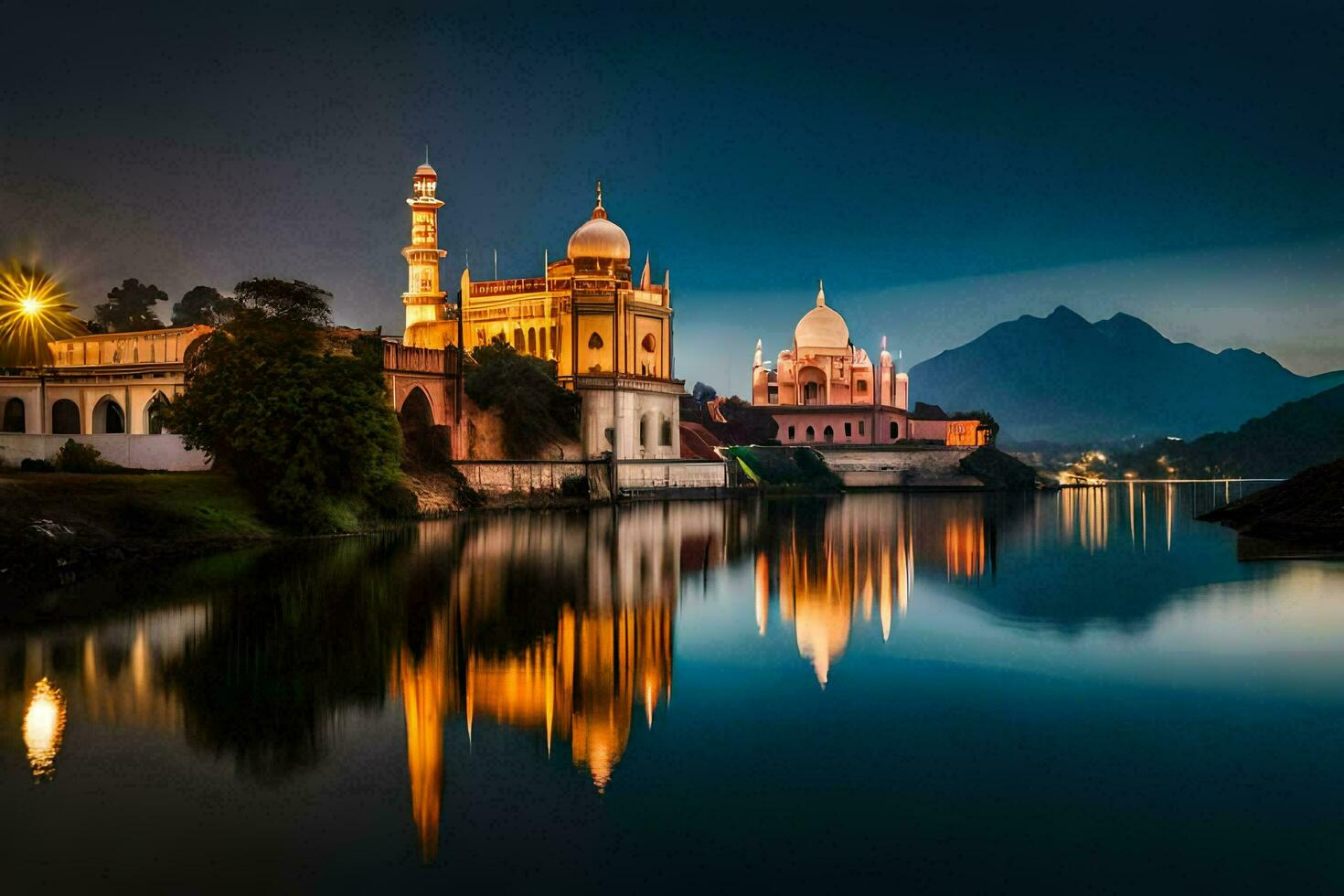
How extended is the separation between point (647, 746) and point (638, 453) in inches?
2087

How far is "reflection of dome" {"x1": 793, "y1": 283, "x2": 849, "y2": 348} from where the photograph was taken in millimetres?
93938

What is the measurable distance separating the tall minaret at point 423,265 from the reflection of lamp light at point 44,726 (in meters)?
59.0

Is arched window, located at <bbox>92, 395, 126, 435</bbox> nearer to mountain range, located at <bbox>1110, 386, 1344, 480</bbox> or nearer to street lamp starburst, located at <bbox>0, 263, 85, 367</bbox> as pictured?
street lamp starburst, located at <bbox>0, 263, 85, 367</bbox>

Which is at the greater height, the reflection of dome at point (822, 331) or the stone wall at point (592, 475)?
the reflection of dome at point (822, 331)

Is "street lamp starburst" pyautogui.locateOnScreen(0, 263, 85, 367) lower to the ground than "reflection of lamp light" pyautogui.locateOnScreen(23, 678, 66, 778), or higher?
higher

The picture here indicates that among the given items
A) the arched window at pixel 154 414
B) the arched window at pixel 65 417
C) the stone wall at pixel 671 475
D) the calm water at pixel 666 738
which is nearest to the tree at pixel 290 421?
the arched window at pixel 154 414

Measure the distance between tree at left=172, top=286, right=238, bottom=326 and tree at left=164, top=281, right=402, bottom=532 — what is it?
35323mm

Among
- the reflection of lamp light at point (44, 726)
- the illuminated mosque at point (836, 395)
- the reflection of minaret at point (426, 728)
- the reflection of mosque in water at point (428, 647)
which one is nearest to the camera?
the reflection of minaret at point (426, 728)

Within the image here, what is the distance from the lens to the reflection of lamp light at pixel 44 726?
9.38 m

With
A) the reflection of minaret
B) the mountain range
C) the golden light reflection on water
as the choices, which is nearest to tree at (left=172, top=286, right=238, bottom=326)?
the golden light reflection on water

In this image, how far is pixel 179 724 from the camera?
1055cm

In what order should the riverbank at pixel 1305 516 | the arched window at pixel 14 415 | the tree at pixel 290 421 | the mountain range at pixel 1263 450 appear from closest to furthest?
the riverbank at pixel 1305 516
the tree at pixel 290 421
the arched window at pixel 14 415
the mountain range at pixel 1263 450

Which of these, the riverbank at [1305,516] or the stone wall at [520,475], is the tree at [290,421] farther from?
the riverbank at [1305,516]

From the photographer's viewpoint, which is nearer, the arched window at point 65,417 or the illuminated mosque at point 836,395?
the arched window at point 65,417
